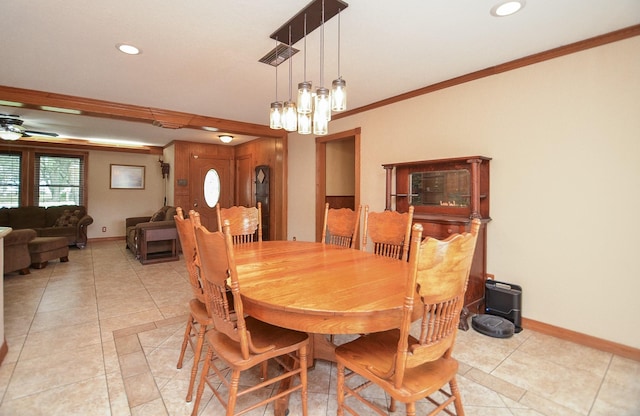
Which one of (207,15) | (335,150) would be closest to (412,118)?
(335,150)

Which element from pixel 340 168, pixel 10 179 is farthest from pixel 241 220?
pixel 10 179

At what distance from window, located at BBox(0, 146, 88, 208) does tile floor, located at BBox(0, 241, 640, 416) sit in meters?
4.69

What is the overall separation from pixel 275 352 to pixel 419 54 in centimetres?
258

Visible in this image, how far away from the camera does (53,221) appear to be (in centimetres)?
652

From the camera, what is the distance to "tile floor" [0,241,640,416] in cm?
169

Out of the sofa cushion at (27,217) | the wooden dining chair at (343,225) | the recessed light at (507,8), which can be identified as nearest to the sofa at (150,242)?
the sofa cushion at (27,217)

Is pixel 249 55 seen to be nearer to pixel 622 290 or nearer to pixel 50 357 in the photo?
pixel 50 357

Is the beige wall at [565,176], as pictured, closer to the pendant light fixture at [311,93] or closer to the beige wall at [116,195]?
the pendant light fixture at [311,93]

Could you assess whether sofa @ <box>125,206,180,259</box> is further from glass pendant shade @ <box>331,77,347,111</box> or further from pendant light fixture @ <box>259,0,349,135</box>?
glass pendant shade @ <box>331,77,347,111</box>

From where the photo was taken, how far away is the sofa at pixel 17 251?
4.14 m

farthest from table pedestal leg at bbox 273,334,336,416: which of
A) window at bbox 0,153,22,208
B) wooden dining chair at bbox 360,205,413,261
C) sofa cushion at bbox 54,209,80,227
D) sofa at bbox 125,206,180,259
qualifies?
window at bbox 0,153,22,208

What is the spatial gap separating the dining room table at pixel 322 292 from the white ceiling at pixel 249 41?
1668mm

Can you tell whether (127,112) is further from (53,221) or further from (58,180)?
(58,180)

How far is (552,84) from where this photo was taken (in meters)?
2.55
